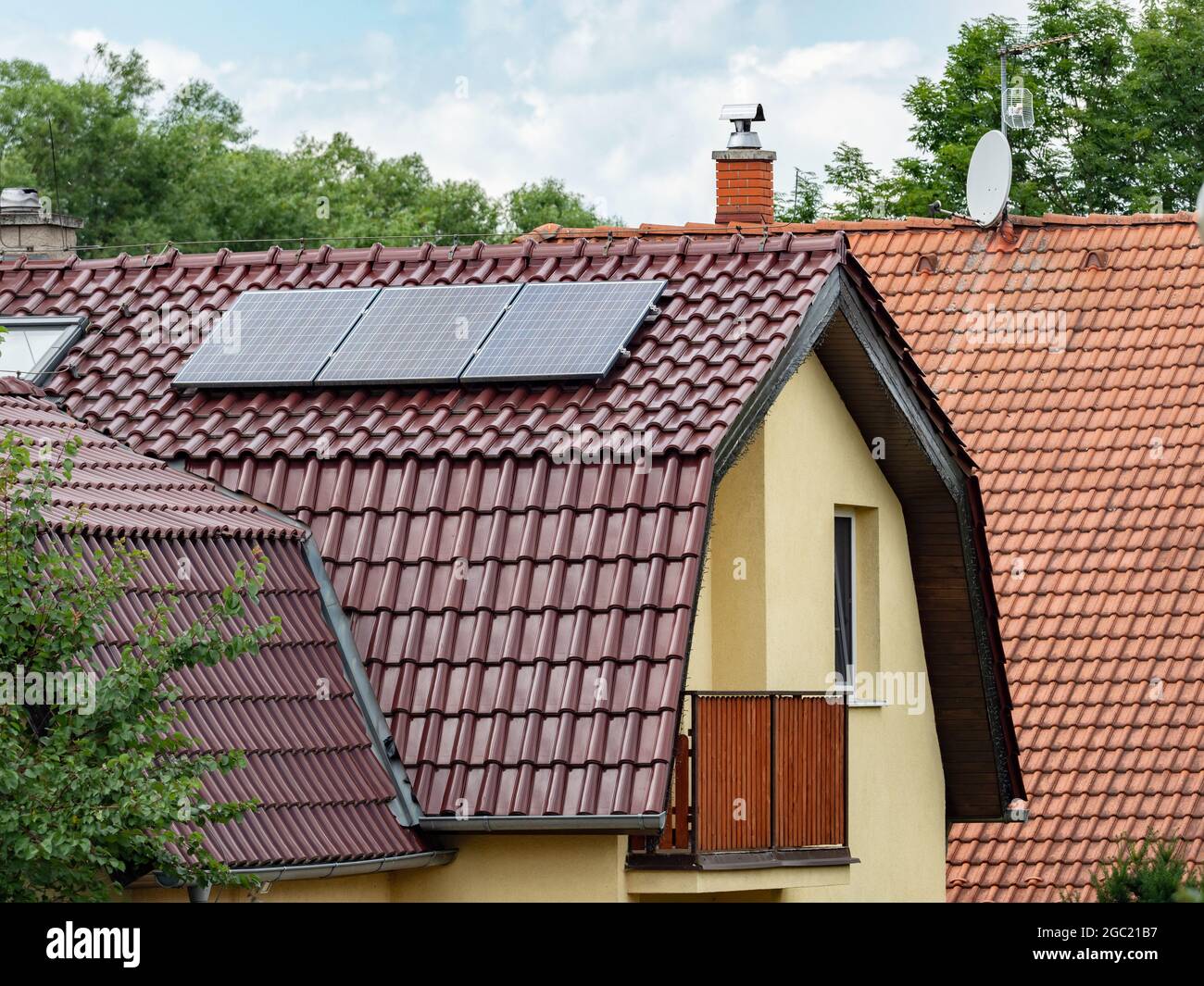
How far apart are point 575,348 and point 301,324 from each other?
2.27 meters

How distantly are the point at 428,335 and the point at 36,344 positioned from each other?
292cm

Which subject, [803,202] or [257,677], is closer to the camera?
[257,677]

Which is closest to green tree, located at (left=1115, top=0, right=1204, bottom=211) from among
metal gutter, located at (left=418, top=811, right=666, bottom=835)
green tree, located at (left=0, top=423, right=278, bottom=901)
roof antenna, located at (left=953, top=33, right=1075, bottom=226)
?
roof antenna, located at (left=953, top=33, right=1075, bottom=226)

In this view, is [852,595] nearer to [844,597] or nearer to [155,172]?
[844,597]

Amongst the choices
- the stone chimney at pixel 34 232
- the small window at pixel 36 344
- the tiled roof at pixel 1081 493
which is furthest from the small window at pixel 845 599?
the stone chimney at pixel 34 232

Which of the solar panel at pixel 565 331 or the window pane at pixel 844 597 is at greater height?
the solar panel at pixel 565 331

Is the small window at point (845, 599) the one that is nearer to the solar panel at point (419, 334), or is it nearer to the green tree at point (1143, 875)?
the green tree at point (1143, 875)

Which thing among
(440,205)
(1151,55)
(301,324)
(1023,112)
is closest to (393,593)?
(301,324)

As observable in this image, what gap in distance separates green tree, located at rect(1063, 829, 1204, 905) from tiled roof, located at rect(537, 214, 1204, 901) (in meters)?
0.83

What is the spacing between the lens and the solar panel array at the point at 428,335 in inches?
573

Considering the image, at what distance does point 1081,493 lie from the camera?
21.0 m

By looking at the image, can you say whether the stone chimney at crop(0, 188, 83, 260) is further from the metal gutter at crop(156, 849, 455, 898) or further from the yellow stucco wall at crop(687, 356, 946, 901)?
the metal gutter at crop(156, 849, 455, 898)

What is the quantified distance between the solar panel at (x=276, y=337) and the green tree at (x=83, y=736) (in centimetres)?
442

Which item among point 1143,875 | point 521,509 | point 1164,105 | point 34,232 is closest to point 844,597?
point 1143,875
